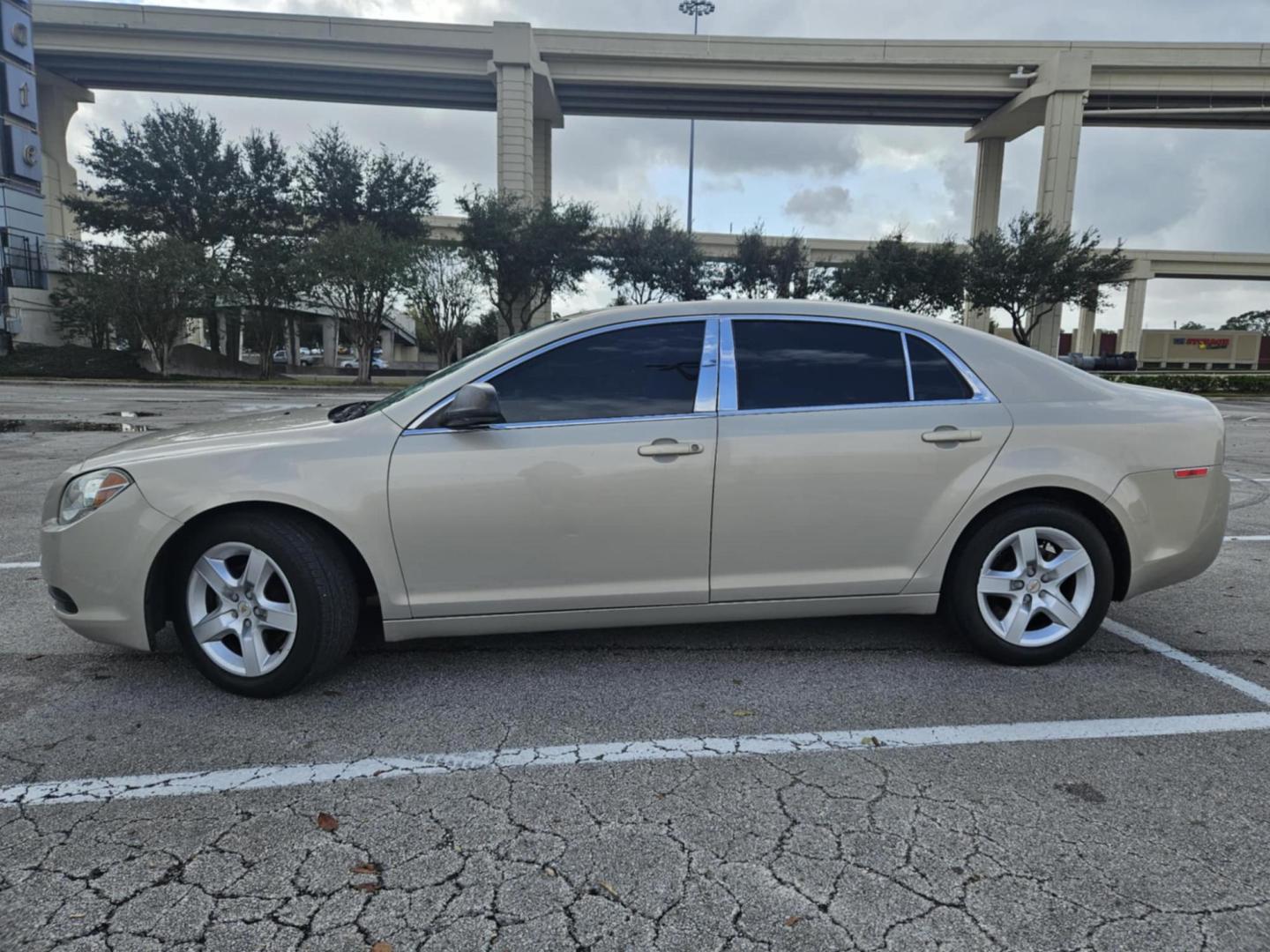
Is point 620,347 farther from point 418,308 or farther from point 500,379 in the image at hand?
point 418,308

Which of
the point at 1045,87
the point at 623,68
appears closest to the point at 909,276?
the point at 1045,87

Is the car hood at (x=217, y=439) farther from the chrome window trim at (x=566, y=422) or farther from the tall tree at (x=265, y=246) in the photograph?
the tall tree at (x=265, y=246)

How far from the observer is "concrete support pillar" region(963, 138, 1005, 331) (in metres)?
46.7

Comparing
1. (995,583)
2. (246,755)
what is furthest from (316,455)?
(995,583)

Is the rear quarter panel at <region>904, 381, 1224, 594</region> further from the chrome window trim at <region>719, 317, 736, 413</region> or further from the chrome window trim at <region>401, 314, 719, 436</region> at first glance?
the chrome window trim at <region>401, 314, 719, 436</region>

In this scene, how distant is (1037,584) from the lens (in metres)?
3.63

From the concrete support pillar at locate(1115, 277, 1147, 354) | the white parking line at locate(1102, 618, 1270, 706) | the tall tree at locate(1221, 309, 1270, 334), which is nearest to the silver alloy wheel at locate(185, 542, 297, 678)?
the white parking line at locate(1102, 618, 1270, 706)

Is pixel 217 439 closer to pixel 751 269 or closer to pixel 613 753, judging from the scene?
pixel 613 753

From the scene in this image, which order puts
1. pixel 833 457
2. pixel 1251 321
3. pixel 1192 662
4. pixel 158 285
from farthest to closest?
pixel 1251 321 < pixel 158 285 < pixel 1192 662 < pixel 833 457

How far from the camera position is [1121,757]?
2.89 meters

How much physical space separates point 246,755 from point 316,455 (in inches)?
45.2

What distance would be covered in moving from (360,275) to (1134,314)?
63.4m

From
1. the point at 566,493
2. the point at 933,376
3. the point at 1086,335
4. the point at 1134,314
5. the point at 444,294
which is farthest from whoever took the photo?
the point at 1086,335

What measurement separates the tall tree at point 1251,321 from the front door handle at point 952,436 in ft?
404
